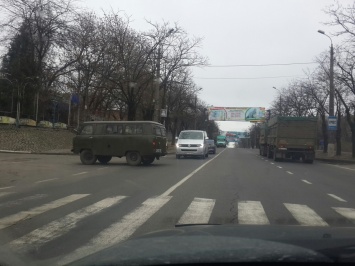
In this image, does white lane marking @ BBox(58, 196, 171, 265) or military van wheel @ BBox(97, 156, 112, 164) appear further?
military van wheel @ BBox(97, 156, 112, 164)

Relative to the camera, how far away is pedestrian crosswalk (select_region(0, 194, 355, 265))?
5.98 meters

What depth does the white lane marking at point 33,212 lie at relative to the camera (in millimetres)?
7382

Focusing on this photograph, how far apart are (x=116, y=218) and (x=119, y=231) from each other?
1136 millimetres

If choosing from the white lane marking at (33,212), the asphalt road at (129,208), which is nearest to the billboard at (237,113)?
the asphalt road at (129,208)

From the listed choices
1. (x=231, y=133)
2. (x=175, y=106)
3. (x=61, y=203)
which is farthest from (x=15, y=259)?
(x=231, y=133)

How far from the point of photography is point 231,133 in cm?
14125

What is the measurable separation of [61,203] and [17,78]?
114 feet

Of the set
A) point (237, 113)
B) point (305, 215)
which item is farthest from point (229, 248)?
point (237, 113)

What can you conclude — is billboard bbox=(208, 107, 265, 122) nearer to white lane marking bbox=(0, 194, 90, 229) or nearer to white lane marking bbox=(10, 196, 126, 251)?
white lane marking bbox=(0, 194, 90, 229)

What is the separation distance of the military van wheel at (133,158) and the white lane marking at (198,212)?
11344 mm

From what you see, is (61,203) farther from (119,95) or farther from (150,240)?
(119,95)

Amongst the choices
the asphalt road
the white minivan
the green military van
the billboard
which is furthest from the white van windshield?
the billboard

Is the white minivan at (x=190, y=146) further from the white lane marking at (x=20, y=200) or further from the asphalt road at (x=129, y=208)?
the white lane marking at (x=20, y=200)

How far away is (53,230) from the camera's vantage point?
6.77 metres
